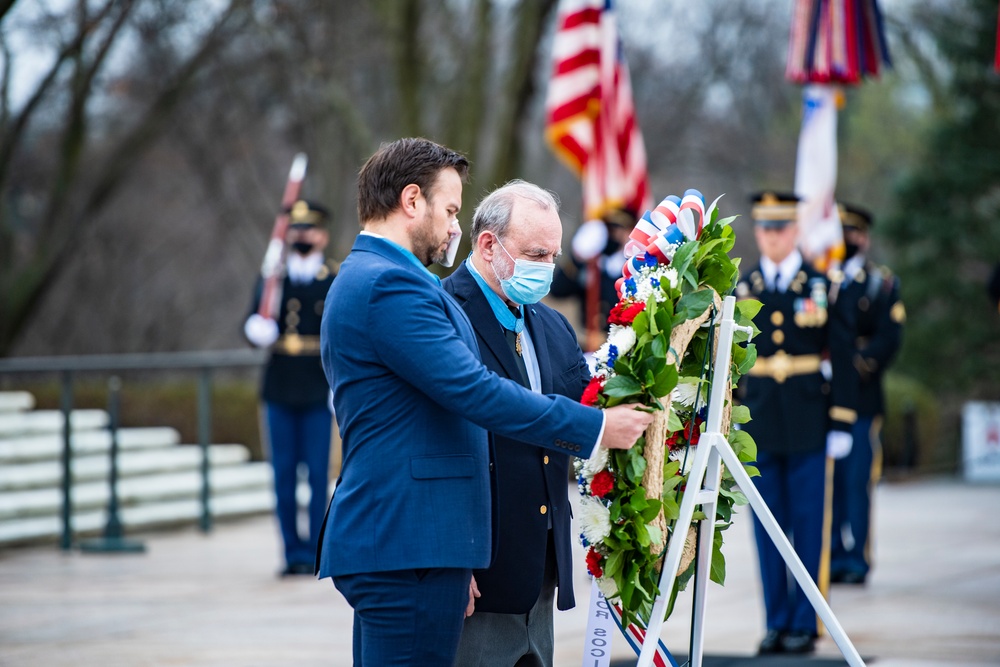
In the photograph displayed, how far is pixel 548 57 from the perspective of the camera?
73.9 ft

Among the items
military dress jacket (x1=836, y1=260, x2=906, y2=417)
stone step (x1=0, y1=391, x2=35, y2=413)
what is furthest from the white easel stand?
stone step (x1=0, y1=391, x2=35, y2=413)

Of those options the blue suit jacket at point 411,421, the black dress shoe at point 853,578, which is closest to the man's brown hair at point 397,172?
the blue suit jacket at point 411,421

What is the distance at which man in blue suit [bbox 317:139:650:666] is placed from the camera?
360cm

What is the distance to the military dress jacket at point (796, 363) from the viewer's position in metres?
7.21

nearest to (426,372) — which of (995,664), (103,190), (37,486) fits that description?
(995,664)

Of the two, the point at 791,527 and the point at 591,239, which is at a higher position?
the point at 591,239

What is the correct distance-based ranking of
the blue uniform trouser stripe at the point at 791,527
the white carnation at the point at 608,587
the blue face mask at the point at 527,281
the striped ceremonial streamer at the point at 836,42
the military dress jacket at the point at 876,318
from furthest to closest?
the striped ceremonial streamer at the point at 836,42 → the military dress jacket at the point at 876,318 → the blue uniform trouser stripe at the point at 791,527 → the blue face mask at the point at 527,281 → the white carnation at the point at 608,587

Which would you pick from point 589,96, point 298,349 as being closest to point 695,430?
point 298,349

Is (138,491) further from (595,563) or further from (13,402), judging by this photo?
(595,563)

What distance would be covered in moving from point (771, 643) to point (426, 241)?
12.5 ft

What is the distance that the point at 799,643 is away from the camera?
6.82m

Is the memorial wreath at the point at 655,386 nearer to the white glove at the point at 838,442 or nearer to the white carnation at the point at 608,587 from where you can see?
the white carnation at the point at 608,587

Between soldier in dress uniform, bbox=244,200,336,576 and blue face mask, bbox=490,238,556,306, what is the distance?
5441 mm

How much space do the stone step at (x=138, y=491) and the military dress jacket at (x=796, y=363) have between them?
5993 millimetres
